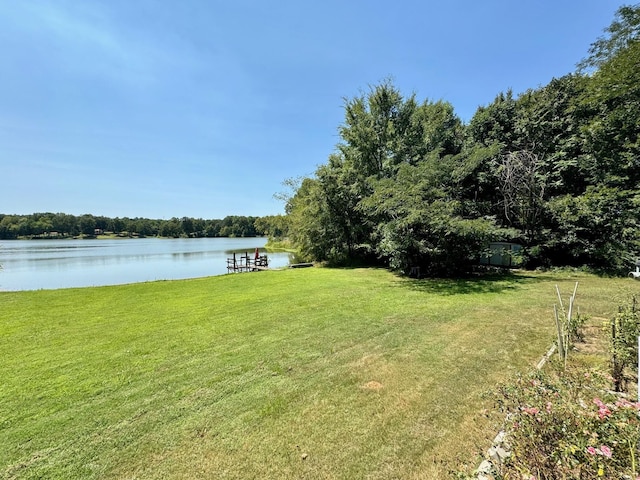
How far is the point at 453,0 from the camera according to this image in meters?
8.23

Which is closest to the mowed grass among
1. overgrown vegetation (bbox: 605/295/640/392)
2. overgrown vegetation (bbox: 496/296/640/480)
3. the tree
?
overgrown vegetation (bbox: 496/296/640/480)

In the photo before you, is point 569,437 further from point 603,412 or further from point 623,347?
point 623,347

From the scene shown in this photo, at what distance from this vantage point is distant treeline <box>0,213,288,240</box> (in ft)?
200

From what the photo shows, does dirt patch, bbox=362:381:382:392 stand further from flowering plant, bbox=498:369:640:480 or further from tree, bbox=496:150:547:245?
tree, bbox=496:150:547:245

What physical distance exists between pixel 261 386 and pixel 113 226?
8927 cm

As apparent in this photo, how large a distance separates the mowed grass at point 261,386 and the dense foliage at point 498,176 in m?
4.19

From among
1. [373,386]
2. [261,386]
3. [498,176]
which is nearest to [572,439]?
[373,386]

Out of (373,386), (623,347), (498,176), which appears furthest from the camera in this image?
Answer: (498,176)

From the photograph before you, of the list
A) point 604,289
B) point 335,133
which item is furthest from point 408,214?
point 335,133

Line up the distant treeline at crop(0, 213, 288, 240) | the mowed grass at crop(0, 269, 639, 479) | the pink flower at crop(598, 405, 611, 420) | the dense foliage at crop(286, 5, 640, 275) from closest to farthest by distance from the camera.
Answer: the pink flower at crop(598, 405, 611, 420) < the mowed grass at crop(0, 269, 639, 479) < the dense foliage at crop(286, 5, 640, 275) < the distant treeline at crop(0, 213, 288, 240)

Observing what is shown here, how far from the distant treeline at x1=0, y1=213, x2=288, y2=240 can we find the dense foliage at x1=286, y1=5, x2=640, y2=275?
101 ft

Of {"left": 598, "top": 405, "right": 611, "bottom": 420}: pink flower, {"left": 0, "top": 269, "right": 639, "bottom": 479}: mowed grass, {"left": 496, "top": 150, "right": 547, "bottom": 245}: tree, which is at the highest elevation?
{"left": 496, "top": 150, "right": 547, "bottom": 245}: tree

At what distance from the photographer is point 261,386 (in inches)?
127

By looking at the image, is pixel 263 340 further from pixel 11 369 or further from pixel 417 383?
pixel 11 369
